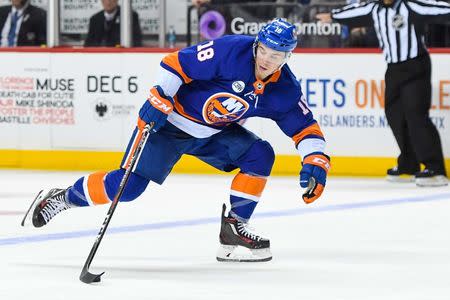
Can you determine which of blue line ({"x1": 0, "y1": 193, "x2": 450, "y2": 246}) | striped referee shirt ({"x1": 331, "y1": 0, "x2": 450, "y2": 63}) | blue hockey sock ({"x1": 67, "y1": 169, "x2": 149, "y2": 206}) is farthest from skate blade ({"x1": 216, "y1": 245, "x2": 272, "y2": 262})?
striped referee shirt ({"x1": 331, "y1": 0, "x2": 450, "y2": 63})

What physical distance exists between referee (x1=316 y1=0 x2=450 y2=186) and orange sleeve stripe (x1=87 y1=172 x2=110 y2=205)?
142 inches

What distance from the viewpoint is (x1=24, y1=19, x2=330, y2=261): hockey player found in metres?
4.86

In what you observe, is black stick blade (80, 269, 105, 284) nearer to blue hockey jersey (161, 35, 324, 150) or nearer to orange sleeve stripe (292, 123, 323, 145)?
blue hockey jersey (161, 35, 324, 150)

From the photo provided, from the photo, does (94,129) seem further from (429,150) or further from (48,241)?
(48,241)

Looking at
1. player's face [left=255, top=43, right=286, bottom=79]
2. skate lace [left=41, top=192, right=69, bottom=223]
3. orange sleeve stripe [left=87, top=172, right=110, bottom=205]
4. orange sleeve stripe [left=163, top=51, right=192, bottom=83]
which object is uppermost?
player's face [left=255, top=43, right=286, bottom=79]

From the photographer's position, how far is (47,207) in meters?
5.29

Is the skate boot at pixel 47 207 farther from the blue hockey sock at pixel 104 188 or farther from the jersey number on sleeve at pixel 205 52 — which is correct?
the jersey number on sleeve at pixel 205 52

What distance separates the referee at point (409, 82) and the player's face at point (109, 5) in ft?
6.25

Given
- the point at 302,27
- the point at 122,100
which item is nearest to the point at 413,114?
the point at 302,27

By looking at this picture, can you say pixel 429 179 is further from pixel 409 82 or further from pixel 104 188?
pixel 104 188

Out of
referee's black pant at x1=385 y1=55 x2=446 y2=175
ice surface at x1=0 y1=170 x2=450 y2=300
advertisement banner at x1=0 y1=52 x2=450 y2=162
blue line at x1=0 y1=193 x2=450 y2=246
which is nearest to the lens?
ice surface at x1=0 y1=170 x2=450 y2=300

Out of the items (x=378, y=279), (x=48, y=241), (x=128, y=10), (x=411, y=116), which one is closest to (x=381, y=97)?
(x=411, y=116)

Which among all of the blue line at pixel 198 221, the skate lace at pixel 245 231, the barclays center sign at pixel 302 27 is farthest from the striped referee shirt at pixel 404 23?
the skate lace at pixel 245 231

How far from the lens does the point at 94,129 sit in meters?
9.23
